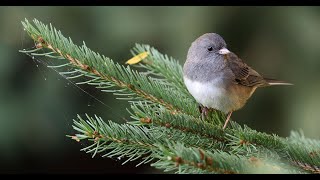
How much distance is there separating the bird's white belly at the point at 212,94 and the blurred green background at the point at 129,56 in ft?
2.71

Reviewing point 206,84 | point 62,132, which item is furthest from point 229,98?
point 62,132

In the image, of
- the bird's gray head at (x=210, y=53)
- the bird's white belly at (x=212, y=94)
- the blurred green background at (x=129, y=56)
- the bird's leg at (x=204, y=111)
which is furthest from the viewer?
the blurred green background at (x=129, y=56)

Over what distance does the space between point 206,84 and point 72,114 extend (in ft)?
3.79

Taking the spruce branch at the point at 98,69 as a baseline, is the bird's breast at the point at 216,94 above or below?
below

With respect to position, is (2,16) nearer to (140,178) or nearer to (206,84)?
(206,84)

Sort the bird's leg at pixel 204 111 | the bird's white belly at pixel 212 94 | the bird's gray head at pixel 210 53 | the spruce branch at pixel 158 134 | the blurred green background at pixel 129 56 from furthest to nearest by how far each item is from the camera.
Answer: the blurred green background at pixel 129 56 → the bird's gray head at pixel 210 53 → the bird's white belly at pixel 212 94 → the bird's leg at pixel 204 111 → the spruce branch at pixel 158 134

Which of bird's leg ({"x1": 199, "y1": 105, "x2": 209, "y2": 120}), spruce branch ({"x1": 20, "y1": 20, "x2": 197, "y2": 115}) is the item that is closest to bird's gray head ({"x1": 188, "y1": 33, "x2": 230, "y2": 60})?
bird's leg ({"x1": 199, "y1": 105, "x2": 209, "y2": 120})

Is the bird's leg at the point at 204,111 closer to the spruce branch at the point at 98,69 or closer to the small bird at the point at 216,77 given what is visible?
the small bird at the point at 216,77

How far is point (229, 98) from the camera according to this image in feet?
7.45

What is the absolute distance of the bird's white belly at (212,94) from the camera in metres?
2.09

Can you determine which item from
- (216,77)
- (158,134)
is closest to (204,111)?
(216,77)

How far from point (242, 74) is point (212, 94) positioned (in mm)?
292

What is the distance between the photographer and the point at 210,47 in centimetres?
237

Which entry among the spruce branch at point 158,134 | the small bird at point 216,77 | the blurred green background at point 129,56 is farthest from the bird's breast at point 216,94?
the blurred green background at point 129,56
